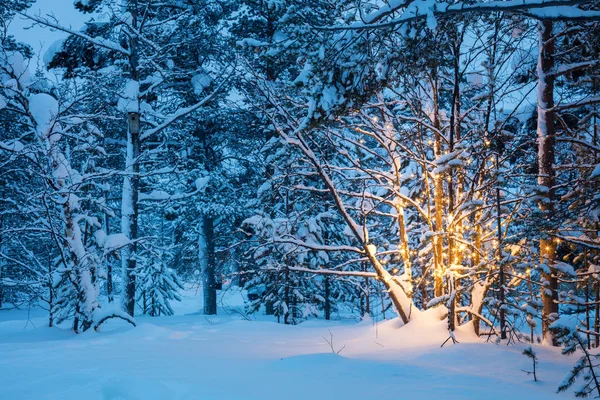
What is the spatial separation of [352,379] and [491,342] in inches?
132

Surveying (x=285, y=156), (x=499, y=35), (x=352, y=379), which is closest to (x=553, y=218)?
(x=352, y=379)

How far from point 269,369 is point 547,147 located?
19.1ft

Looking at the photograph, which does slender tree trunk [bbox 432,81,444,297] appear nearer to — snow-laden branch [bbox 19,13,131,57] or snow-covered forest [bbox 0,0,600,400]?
snow-covered forest [bbox 0,0,600,400]

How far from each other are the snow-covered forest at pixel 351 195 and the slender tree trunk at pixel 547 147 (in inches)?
1.4

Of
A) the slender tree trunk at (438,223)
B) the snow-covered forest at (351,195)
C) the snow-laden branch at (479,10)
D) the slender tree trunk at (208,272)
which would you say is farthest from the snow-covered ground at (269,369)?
the slender tree trunk at (208,272)

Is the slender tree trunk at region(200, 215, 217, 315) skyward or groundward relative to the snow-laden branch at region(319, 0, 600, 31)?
groundward

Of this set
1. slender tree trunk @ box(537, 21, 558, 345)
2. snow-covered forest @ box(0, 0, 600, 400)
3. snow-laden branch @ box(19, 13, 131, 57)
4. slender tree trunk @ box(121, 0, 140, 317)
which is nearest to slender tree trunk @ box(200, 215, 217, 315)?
snow-covered forest @ box(0, 0, 600, 400)

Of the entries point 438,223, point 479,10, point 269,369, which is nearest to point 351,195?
A: point 438,223

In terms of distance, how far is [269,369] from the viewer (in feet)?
16.0

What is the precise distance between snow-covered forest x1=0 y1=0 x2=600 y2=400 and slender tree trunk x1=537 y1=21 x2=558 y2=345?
4cm

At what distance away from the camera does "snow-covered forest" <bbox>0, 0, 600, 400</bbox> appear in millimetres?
4488

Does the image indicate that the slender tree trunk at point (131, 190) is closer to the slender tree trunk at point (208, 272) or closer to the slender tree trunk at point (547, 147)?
the slender tree trunk at point (208, 272)

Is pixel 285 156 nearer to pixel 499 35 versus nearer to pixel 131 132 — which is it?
pixel 131 132

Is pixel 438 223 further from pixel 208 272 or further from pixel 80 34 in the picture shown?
pixel 208 272
